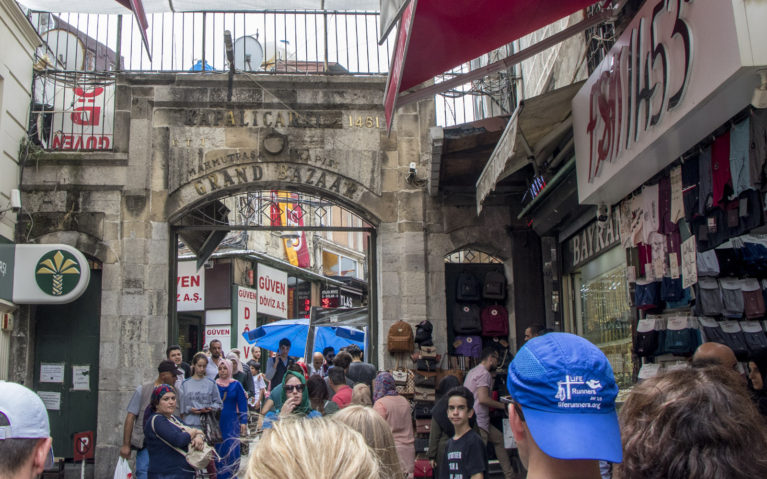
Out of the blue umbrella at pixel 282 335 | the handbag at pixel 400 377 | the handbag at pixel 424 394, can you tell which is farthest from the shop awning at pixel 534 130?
the blue umbrella at pixel 282 335

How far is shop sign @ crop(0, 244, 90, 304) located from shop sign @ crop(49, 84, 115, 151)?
2025 mm

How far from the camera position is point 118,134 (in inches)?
508

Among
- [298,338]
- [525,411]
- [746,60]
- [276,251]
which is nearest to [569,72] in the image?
[746,60]

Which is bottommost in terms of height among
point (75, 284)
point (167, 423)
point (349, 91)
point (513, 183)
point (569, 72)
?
point (167, 423)

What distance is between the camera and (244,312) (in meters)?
25.8

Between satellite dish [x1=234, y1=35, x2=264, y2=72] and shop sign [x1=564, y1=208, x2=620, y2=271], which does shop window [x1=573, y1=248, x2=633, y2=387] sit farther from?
satellite dish [x1=234, y1=35, x2=264, y2=72]

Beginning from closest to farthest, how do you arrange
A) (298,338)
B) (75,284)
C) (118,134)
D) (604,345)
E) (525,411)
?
1. (525,411)
2. (604,345)
3. (75,284)
4. (118,134)
5. (298,338)

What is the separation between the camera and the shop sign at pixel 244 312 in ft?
81.8

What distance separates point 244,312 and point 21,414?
23.4m

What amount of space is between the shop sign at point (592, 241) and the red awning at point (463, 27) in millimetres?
2139

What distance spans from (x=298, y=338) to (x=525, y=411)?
57.8 feet

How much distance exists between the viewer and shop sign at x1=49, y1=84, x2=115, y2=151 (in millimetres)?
13203

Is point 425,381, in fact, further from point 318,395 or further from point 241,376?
point 318,395

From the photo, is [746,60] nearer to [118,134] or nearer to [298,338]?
[118,134]
